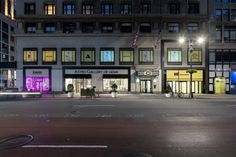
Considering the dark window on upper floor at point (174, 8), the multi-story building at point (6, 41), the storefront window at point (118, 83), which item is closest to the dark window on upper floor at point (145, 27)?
the dark window on upper floor at point (174, 8)

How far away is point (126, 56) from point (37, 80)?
16.5 m

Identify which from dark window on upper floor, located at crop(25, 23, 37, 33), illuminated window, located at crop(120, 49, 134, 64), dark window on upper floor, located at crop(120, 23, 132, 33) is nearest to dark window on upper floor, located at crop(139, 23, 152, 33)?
dark window on upper floor, located at crop(120, 23, 132, 33)

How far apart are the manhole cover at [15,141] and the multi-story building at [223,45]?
4222 centimetres

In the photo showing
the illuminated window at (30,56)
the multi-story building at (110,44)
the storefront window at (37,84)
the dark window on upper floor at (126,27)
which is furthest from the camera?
the storefront window at (37,84)

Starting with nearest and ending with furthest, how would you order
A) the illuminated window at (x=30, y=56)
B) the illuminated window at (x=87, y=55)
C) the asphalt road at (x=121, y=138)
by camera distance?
the asphalt road at (x=121, y=138)
the illuminated window at (x=87, y=55)
the illuminated window at (x=30, y=56)

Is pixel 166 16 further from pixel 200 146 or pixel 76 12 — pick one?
pixel 200 146

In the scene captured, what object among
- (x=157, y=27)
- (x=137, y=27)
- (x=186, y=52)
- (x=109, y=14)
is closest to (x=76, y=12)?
(x=109, y=14)

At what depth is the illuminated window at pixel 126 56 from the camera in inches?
1903

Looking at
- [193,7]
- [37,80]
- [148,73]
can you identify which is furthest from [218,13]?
[37,80]

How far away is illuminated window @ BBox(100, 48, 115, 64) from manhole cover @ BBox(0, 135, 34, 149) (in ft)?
126

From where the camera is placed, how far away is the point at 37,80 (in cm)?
4962

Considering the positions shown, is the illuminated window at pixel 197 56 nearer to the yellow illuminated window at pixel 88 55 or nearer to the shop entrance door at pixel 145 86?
the shop entrance door at pixel 145 86

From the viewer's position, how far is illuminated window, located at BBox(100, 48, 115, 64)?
48438 millimetres

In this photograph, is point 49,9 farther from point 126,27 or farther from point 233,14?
point 233,14
